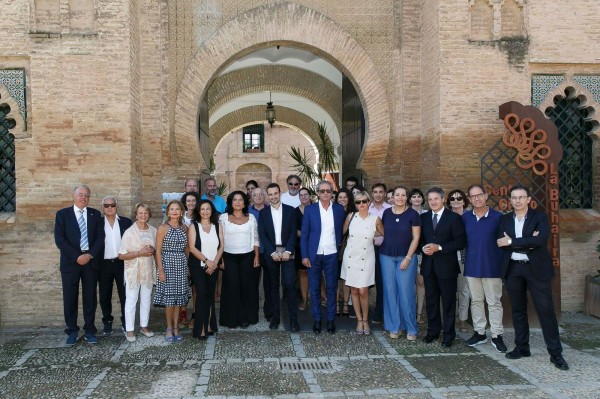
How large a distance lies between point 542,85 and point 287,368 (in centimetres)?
517

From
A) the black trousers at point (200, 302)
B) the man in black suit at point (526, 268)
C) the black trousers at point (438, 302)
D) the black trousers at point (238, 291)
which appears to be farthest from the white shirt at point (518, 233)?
the black trousers at point (200, 302)

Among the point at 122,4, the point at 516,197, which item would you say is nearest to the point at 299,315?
the point at 516,197

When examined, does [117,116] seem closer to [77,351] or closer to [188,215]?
[188,215]

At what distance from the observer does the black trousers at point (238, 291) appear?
5945 millimetres

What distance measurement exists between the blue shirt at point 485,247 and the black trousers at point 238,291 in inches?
93.1

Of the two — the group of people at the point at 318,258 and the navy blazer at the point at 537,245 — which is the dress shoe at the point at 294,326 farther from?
the navy blazer at the point at 537,245

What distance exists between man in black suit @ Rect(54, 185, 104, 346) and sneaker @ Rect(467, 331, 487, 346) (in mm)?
3883

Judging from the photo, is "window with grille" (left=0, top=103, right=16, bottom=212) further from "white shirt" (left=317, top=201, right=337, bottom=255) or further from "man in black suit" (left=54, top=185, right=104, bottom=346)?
"white shirt" (left=317, top=201, right=337, bottom=255)

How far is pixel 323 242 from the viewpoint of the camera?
18.9ft

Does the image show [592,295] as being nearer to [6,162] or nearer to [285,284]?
[285,284]

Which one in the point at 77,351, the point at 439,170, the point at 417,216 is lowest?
the point at 77,351

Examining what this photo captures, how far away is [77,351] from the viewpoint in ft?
17.7

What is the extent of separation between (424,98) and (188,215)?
3.69 metres

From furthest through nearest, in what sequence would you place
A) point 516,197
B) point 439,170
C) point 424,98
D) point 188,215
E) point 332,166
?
point 332,166
point 424,98
point 439,170
point 188,215
point 516,197
